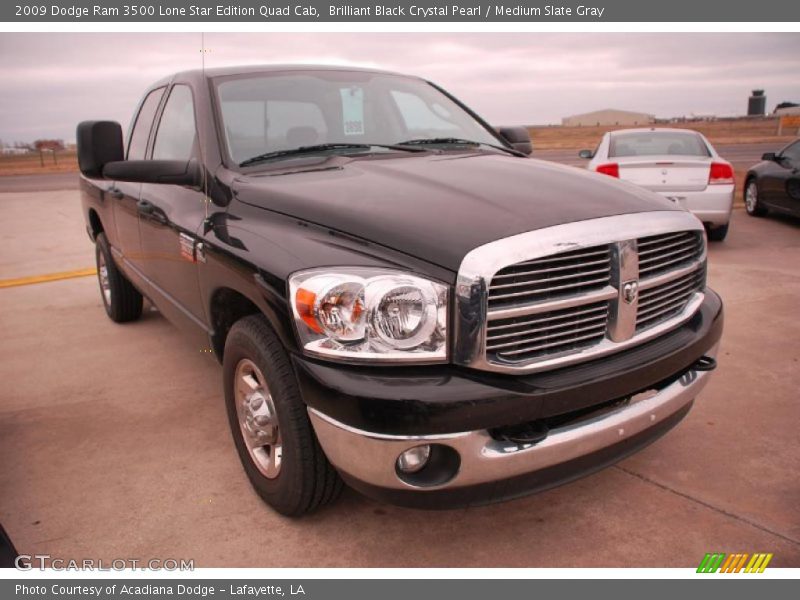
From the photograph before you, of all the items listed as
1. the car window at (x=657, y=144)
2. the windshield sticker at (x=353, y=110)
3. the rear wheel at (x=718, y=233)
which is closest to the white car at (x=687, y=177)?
the car window at (x=657, y=144)

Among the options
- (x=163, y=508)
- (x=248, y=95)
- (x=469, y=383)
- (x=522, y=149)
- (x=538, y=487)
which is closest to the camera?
(x=469, y=383)

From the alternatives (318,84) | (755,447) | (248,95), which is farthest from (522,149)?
(755,447)

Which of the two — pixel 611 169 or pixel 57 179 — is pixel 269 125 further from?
pixel 57 179

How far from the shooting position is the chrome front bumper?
198cm

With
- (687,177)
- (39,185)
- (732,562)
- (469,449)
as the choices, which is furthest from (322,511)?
(39,185)

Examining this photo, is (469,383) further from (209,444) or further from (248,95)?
(248,95)

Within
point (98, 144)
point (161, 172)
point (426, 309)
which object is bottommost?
point (426, 309)

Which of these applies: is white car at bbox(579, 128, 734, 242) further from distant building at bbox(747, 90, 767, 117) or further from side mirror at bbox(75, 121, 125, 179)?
distant building at bbox(747, 90, 767, 117)

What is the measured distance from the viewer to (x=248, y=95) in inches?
126

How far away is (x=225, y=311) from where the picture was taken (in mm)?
2875

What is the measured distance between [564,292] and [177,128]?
2406 millimetres

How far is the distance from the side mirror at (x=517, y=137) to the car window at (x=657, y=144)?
12.6ft

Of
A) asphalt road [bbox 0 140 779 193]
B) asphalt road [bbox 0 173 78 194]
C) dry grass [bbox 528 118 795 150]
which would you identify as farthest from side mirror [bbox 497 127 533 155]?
dry grass [bbox 528 118 795 150]

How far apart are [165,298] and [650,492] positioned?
8.61 ft
